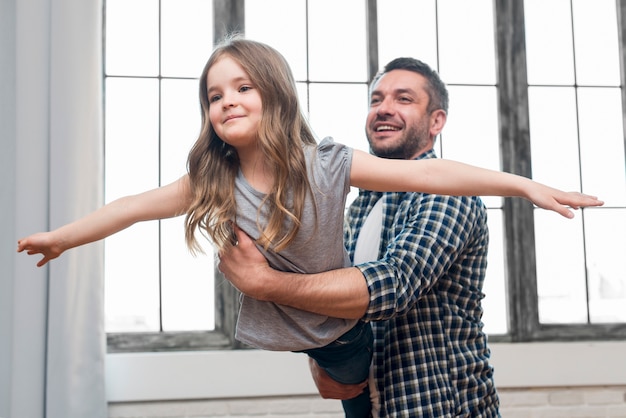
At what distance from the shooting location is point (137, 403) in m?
2.34

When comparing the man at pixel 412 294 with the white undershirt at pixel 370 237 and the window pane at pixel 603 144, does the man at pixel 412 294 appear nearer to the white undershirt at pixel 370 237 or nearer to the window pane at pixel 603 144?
the white undershirt at pixel 370 237

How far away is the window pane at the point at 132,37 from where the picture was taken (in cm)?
257

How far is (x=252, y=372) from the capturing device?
2365mm

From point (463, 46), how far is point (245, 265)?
1.79 meters

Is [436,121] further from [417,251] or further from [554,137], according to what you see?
[554,137]

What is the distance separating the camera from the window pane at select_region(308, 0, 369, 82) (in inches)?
105

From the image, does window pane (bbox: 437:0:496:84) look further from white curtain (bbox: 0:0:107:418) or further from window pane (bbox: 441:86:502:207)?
white curtain (bbox: 0:0:107:418)

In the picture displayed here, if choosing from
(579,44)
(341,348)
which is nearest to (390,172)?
(341,348)

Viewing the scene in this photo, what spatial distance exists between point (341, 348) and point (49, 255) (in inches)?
24.4

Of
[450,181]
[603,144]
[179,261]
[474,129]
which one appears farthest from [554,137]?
[450,181]

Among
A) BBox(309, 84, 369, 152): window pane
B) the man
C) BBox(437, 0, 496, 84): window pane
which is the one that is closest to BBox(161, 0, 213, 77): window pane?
Result: BBox(309, 84, 369, 152): window pane

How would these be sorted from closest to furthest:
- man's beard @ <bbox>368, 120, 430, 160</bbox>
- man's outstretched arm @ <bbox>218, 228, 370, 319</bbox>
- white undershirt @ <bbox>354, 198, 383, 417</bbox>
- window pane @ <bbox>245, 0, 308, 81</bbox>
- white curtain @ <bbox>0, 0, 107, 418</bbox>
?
man's outstretched arm @ <bbox>218, 228, 370, 319</bbox>
white undershirt @ <bbox>354, 198, 383, 417</bbox>
man's beard @ <bbox>368, 120, 430, 160</bbox>
white curtain @ <bbox>0, 0, 107, 418</bbox>
window pane @ <bbox>245, 0, 308, 81</bbox>

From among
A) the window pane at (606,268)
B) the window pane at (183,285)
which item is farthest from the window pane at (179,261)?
the window pane at (606,268)

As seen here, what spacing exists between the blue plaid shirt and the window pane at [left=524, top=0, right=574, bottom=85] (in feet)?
4.74
